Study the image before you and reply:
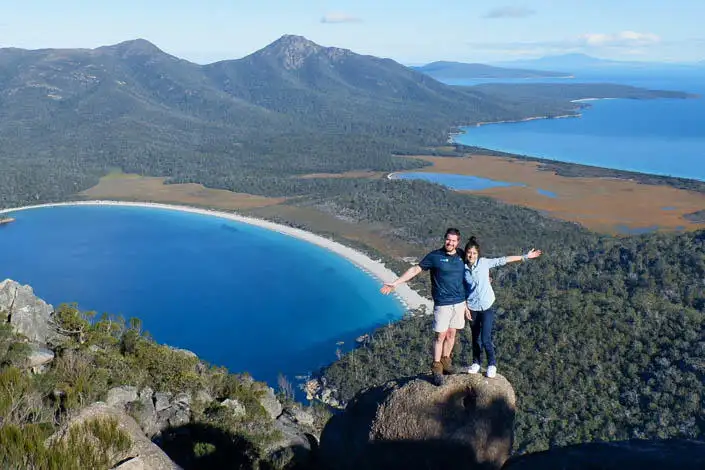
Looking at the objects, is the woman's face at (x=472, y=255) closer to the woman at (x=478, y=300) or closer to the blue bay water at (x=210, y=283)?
the woman at (x=478, y=300)

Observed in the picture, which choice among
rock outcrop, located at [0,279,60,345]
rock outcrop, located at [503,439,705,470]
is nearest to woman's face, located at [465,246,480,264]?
rock outcrop, located at [503,439,705,470]

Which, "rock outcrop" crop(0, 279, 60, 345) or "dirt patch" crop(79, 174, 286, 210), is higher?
"rock outcrop" crop(0, 279, 60, 345)

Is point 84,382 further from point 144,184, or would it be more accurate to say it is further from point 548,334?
point 144,184

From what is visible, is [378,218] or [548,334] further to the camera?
[378,218]

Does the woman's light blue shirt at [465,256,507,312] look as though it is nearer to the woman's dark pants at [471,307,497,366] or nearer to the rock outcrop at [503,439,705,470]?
the woman's dark pants at [471,307,497,366]

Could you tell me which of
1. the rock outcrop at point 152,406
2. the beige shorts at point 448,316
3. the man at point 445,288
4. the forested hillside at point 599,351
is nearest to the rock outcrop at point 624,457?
the man at point 445,288

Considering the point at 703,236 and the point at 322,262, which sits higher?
the point at 703,236

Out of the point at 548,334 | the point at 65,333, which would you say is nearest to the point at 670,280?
the point at 548,334
